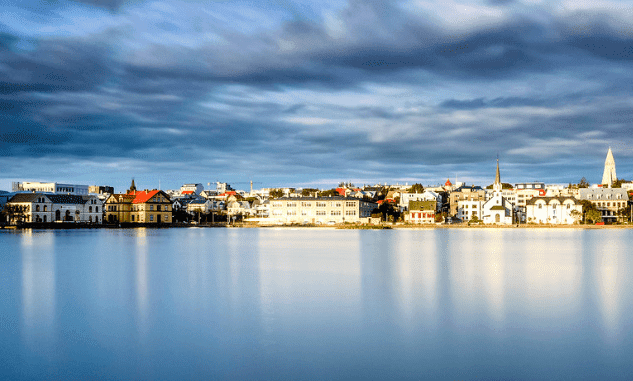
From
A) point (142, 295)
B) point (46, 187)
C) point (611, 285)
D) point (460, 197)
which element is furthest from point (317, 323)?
point (46, 187)

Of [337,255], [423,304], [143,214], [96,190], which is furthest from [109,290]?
[96,190]

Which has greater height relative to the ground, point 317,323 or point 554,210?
point 554,210

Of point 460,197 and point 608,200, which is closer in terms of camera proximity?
point 608,200

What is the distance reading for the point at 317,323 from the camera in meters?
13.7

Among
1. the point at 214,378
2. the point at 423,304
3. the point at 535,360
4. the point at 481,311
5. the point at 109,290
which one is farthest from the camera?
the point at 109,290

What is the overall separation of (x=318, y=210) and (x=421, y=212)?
16.8 m

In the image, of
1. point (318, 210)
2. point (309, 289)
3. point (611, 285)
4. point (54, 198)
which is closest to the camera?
point (309, 289)

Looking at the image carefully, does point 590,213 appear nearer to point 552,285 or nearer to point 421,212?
point 421,212

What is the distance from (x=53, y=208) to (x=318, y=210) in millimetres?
42015

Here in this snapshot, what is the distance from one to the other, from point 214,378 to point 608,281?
17196 mm

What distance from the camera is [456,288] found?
1923 cm

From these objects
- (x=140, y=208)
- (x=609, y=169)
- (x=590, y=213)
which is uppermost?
(x=609, y=169)

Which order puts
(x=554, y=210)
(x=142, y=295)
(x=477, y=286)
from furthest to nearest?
(x=554, y=210)
(x=477, y=286)
(x=142, y=295)

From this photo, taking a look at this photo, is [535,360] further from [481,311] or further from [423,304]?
[423,304]
